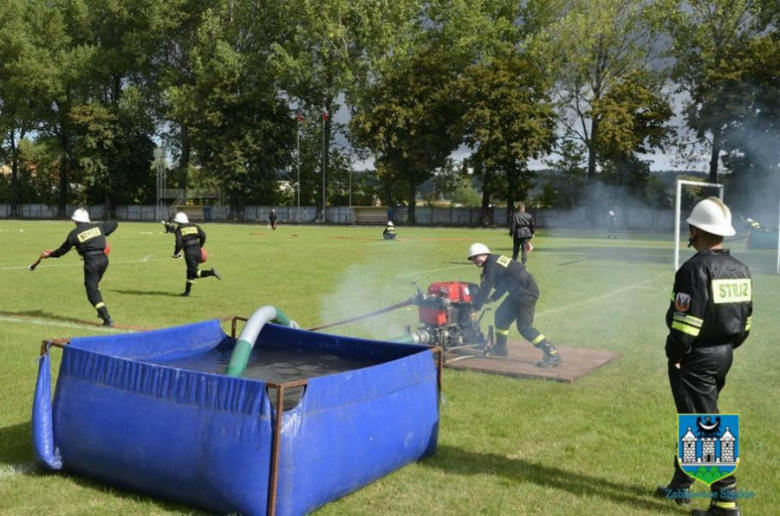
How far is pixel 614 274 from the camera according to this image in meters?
21.3

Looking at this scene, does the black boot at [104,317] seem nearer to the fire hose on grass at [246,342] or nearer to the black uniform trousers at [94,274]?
the black uniform trousers at [94,274]

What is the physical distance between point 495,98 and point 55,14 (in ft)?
154

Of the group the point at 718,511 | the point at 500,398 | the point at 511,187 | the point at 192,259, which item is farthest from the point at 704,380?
the point at 511,187

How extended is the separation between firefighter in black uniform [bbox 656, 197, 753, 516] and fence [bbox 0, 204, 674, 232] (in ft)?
176

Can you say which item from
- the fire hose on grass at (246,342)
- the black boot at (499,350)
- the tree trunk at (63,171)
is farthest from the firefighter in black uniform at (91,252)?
the tree trunk at (63,171)

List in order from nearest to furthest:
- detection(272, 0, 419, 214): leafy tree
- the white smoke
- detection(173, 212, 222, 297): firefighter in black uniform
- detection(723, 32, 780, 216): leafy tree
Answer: the white smoke → detection(173, 212, 222, 297): firefighter in black uniform → detection(723, 32, 780, 216): leafy tree → detection(272, 0, 419, 214): leafy tree

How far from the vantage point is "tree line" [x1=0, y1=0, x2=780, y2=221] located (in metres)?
56.8

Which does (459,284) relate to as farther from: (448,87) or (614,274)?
(448,87)

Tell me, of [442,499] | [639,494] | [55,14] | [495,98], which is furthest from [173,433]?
[55,14]

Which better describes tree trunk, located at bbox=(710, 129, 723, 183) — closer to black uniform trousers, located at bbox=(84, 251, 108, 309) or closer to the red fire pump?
the red fire pump

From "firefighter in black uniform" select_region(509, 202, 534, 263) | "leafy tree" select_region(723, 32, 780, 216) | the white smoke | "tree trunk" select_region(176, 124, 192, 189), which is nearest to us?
the white smoke

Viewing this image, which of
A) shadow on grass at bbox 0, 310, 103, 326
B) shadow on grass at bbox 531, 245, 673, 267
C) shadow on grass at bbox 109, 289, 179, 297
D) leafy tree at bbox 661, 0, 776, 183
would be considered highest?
leafy tree at bbox 661, 0, 776, 183

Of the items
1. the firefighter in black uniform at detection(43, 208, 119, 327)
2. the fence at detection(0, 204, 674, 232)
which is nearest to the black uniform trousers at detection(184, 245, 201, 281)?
the firefighter in black uniform at detection(43, 208, 119, 327)

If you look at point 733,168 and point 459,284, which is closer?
point 459,284
